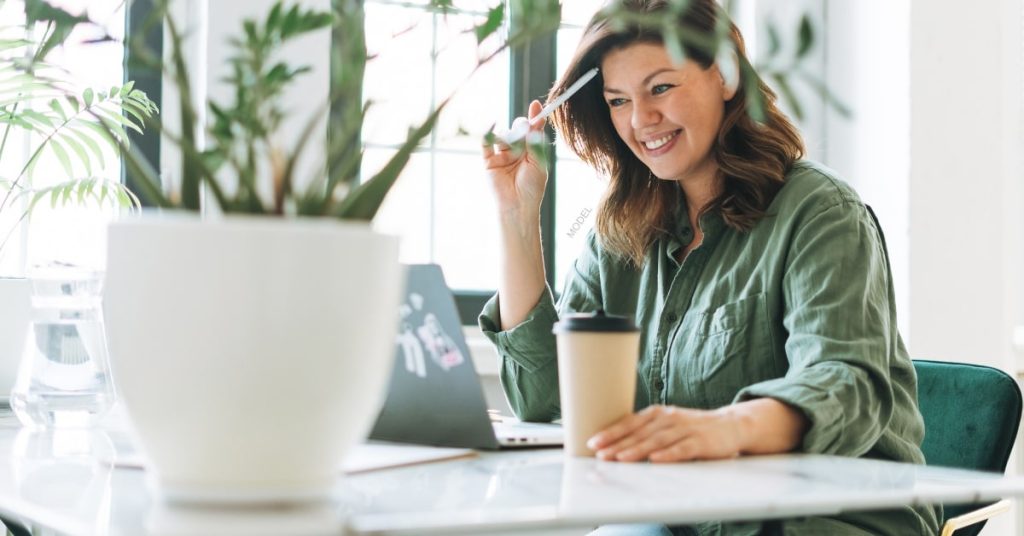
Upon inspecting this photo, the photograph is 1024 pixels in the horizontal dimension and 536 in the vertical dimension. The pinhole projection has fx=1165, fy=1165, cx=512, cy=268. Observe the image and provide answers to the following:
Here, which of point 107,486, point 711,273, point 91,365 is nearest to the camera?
point 107,486

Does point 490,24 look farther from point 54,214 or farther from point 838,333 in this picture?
point 54,214

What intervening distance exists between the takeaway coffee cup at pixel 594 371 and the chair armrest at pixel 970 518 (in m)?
0.71

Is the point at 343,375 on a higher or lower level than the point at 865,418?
higher

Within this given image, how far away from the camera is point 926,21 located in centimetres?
306

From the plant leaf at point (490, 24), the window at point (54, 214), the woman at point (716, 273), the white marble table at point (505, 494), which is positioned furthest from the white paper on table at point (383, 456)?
the window at point (54, 214)

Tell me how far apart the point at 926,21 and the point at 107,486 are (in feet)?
8.81

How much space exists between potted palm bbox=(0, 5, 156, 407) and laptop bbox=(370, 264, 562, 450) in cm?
36

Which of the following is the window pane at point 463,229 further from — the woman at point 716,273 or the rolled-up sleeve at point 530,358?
the rolled-up sleeve at point 530,358

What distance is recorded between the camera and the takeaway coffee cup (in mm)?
1062

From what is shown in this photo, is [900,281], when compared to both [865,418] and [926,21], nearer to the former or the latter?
[926,21]

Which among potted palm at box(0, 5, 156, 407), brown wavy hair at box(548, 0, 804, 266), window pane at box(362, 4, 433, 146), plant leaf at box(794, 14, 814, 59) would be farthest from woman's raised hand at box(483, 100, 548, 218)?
window pane at box(362, 4, 433, 146)

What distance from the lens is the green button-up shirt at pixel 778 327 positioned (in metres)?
1.29

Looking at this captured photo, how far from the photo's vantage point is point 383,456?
1.12m

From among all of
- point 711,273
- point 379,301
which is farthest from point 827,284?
point 379,301
